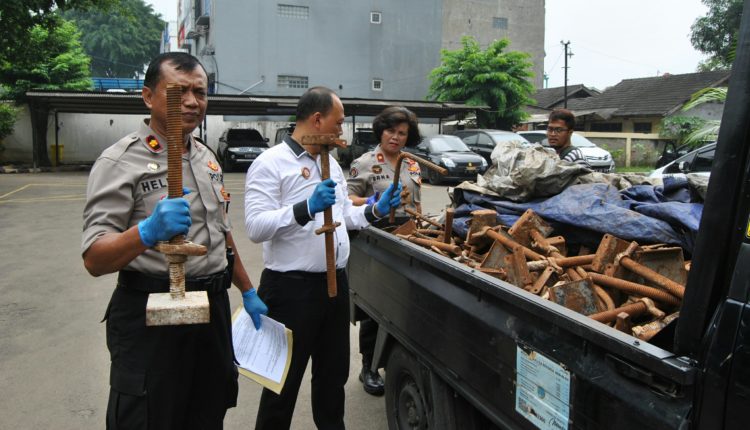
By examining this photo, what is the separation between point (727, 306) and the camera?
1.34 meters

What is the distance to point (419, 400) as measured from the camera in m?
2.76

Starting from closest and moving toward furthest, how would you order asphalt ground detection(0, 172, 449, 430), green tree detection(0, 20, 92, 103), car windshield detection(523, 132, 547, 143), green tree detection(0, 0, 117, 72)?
asphalt ground detection(0, 172, 449, 430) → green tree detection(0, 0, 117, 72) → car windshield detection(523, 132, 547, 143) → green tree detection(0, 20, 92, 103)

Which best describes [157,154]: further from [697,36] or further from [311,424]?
[697,36]

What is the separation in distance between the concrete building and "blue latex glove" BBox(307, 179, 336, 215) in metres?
25.8

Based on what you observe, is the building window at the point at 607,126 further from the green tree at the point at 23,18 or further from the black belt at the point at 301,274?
the black belt at the point at 301,274

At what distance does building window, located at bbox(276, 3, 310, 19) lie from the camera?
2711 cm

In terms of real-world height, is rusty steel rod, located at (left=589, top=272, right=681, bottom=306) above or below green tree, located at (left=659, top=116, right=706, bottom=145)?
below

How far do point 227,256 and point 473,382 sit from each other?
3.75 feet

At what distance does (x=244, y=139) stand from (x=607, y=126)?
66.0 ft

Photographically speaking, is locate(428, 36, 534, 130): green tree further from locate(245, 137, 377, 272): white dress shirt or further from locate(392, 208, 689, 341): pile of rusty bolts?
locate(245, 137, 377, 272): white dress shirt

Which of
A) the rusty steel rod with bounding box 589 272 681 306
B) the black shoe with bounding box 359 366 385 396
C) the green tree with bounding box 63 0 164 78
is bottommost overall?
the black shoe with bounding box 359 366 385 396

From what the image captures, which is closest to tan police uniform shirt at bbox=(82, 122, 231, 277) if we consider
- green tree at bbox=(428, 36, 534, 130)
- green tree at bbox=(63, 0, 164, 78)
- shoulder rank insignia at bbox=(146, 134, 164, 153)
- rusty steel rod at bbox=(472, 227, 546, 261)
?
shoulder rank insignia at bbox=(146, 134, 164, 153)

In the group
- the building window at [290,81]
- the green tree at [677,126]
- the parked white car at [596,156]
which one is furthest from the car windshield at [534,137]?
the building window at [290,81]

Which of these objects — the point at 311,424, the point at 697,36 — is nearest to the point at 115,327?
the point at 311,424
